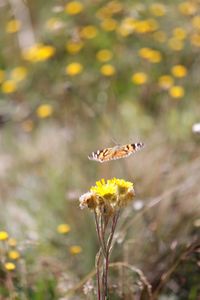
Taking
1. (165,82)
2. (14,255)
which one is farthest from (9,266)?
(165,82)

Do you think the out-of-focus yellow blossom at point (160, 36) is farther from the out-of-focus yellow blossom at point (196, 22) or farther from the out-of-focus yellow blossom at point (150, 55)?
the out-of-focus yellow blossom at point (150, 55)

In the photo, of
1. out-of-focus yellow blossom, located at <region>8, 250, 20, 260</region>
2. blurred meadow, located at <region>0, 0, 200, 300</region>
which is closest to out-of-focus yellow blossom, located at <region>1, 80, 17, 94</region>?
blurred meadow, located at <region>0, 0, 200, 300</region>

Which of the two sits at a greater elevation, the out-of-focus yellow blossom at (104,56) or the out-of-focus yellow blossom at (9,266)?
the out-of-focus yellow blossom at (104,56)

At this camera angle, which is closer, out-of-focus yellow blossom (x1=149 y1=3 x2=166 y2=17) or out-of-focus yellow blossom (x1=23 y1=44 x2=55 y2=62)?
out-of-focus yellow blossom (x1=23 y1=44 x2=55 y2=62)

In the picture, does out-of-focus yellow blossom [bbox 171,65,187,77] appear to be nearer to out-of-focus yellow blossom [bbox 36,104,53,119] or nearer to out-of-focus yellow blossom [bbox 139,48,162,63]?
out-of-focus yellow blossom [bbox 139,48,162,63]

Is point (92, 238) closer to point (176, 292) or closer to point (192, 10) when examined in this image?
→ point (176, 292)

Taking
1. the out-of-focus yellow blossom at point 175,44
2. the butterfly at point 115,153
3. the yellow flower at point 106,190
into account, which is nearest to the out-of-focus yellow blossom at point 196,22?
the out-of-focus yellow blossom at point 175,44

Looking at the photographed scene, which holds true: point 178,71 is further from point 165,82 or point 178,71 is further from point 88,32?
point 88,32

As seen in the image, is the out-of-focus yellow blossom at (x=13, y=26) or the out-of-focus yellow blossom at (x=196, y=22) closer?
the out-of-focus yellow blossom at (x=196, y=22)
